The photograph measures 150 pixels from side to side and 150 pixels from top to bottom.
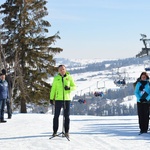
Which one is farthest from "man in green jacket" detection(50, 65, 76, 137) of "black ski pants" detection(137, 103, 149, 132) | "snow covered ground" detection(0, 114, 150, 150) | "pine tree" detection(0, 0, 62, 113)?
"pine tree" detection(0, 0, 62, 113)

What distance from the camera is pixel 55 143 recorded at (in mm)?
8008

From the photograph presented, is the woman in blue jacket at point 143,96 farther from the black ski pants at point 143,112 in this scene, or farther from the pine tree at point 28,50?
the pine tree at point 28,50

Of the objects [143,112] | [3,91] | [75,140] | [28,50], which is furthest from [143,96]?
[28,50]

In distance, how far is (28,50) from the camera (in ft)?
82.4

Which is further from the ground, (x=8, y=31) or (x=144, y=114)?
(x=8, y=31)

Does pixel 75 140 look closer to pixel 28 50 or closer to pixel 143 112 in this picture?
pixel 143 112

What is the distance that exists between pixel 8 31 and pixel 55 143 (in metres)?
18.5

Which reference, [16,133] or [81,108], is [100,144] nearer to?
[16,133]

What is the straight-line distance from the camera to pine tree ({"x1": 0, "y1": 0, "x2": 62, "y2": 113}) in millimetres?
24875

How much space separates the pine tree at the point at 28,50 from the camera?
979 inches

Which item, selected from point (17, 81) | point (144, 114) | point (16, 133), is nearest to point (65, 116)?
point (16, 133)

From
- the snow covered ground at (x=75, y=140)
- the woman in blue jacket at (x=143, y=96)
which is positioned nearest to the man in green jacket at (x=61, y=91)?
the snow covered ground at (x=75, y=140)

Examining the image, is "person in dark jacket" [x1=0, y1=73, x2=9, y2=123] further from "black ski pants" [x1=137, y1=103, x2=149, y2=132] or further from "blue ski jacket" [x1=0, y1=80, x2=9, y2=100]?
"black ski pants" [x1=137, y1=103, x2=149, y2=132]

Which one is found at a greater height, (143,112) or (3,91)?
(3,91)
